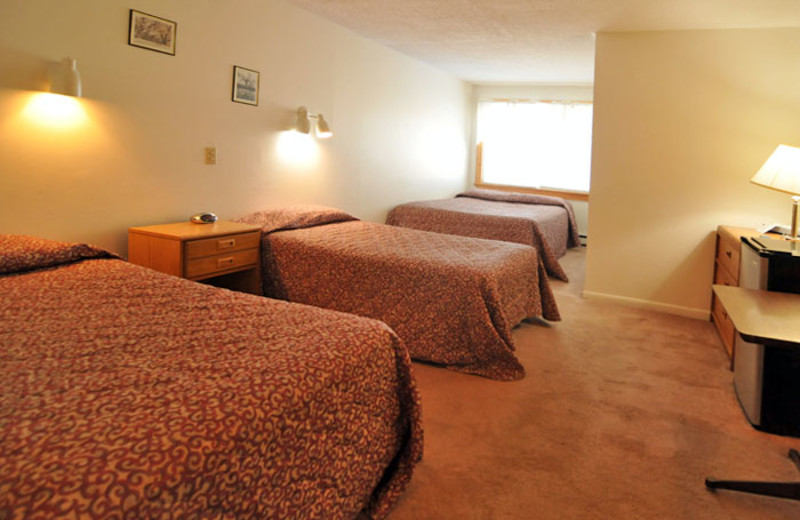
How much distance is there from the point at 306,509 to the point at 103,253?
1782mm

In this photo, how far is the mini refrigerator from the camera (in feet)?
7.26

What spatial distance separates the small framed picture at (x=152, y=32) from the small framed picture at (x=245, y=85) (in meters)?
0.49

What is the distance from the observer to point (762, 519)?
5.60ft

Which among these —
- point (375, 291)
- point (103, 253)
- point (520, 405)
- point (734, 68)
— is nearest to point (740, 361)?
point (520, 405)

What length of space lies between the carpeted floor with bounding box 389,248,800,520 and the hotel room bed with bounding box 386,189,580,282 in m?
1.83

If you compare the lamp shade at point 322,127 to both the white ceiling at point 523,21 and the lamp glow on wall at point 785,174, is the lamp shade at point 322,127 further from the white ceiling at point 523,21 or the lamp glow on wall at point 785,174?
the lamp glow on wall at point 785,174

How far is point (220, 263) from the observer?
3037 millimetres

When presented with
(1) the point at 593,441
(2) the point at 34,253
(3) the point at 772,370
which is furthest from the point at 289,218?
(3) the point at 772,370

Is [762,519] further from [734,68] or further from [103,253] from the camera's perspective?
[734,68]

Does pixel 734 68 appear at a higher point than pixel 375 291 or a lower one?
higher

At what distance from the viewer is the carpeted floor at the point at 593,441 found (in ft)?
5.74

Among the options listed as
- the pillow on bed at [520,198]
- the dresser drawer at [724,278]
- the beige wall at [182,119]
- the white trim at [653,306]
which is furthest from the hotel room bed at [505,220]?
the dresser drawer at [724,278]

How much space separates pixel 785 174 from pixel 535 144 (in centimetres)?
434

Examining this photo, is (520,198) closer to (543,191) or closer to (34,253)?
(543,191)
